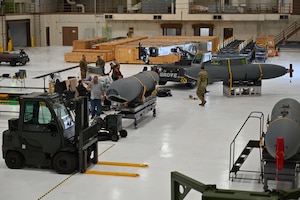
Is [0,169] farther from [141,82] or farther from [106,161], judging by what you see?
[141,82]

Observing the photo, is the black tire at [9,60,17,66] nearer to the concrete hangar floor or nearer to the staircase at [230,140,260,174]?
the concrete hangar floor

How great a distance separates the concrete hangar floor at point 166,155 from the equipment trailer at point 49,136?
11.2 inches

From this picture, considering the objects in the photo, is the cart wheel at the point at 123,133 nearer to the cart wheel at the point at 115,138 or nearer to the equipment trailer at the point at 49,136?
the cart wheel at the point at 115,138

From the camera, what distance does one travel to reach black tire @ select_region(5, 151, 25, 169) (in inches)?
489

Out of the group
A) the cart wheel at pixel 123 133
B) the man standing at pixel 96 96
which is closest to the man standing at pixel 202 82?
the man standing at pixel 96 96

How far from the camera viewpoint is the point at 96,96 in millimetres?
17281

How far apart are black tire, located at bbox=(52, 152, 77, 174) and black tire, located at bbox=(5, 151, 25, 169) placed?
0.89m

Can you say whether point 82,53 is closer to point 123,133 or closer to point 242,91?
point 242,91

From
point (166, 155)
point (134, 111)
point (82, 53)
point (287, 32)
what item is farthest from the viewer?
point (287, 32)

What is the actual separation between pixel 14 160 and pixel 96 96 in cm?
526

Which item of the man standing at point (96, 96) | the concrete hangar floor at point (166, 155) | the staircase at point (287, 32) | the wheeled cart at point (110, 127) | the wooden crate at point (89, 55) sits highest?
the staircase at point (287, 32)

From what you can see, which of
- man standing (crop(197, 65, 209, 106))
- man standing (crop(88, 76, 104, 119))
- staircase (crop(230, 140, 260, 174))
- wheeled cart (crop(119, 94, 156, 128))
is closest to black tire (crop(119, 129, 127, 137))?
wheeled cart (crop(119, 94, 156, 128))

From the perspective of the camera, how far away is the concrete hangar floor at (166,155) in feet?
36.6

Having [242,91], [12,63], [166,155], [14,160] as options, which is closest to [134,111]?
[166,155]
